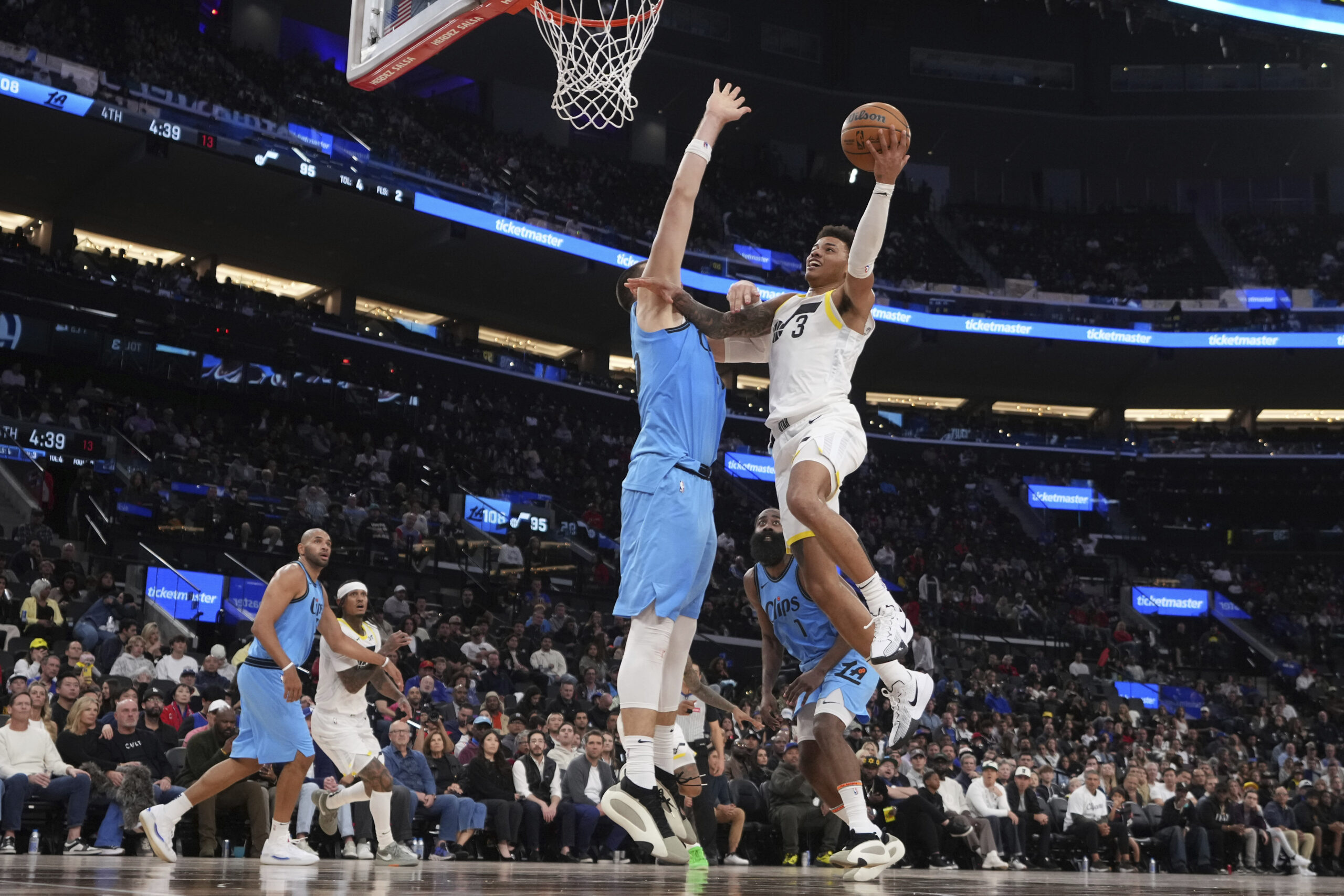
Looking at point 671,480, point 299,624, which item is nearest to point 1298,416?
point 299,624

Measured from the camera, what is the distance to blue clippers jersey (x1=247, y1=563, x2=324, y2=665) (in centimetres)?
755

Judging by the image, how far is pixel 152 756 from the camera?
10.2m

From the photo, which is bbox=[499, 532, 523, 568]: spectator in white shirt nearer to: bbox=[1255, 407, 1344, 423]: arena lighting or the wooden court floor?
the wooden court floor

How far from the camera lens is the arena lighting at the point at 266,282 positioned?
101 ft

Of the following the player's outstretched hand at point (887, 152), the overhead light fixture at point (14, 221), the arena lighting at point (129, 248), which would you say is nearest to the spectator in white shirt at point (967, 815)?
the player's outstretched hand at point (887, 152)

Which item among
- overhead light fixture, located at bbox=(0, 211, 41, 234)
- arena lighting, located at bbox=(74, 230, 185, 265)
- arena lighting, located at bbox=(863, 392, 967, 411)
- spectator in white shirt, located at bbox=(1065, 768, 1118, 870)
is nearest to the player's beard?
spectator in white shirt, located at bbox=(1065, 768, 1118, 870)

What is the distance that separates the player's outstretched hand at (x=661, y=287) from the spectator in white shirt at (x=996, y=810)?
33.0 ft

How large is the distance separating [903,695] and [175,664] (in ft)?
32.7

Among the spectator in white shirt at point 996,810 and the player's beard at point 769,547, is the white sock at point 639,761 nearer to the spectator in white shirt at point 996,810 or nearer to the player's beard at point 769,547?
the player's beard at point 769,547

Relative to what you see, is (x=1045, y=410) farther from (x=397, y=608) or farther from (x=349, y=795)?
(x=349, y=795)

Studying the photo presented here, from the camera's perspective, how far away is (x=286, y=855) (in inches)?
285

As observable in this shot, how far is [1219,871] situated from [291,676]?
40.9ft

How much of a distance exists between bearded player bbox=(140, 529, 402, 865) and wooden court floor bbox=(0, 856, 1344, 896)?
1.03 feet

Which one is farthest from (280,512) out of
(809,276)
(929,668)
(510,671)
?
(809,276)
